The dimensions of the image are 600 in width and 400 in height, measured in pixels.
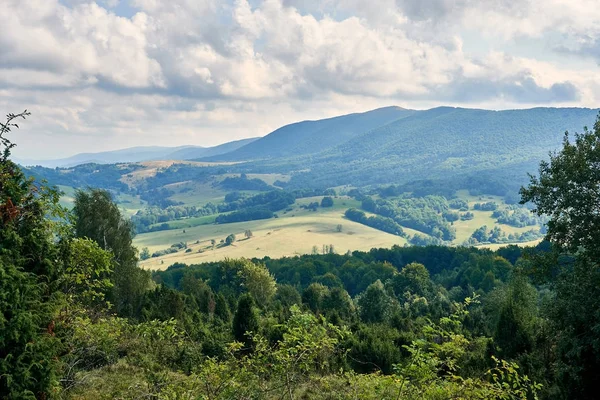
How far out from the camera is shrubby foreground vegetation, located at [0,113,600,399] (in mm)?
9891

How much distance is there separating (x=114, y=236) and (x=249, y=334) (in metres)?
35.2

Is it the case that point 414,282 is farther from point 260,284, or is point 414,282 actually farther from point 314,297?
point 260,284

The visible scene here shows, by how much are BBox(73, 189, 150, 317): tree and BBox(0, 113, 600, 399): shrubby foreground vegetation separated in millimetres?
127

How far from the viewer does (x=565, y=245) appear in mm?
23438

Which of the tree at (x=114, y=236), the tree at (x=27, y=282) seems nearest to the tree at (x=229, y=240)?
the tree at (x=114, y=236)

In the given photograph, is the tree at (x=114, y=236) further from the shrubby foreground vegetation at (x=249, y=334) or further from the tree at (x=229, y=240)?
the tree at (x=229, y=240)

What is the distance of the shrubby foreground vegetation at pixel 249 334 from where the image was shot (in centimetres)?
989

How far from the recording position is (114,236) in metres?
43.2

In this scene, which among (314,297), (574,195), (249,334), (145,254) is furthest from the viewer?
(145,254)

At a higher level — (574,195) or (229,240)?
(574,195)

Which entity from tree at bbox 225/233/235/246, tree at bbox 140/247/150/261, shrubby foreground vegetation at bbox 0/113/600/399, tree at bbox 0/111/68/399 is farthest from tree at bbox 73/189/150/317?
tree at bbox 225/233/235/246

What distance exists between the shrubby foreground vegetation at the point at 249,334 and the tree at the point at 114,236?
0.42 ft

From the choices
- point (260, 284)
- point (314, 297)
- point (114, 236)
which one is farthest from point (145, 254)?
point (114, 236)

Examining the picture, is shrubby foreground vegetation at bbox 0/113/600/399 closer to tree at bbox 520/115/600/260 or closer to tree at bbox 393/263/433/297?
tree at bbox 520/115/600/260
